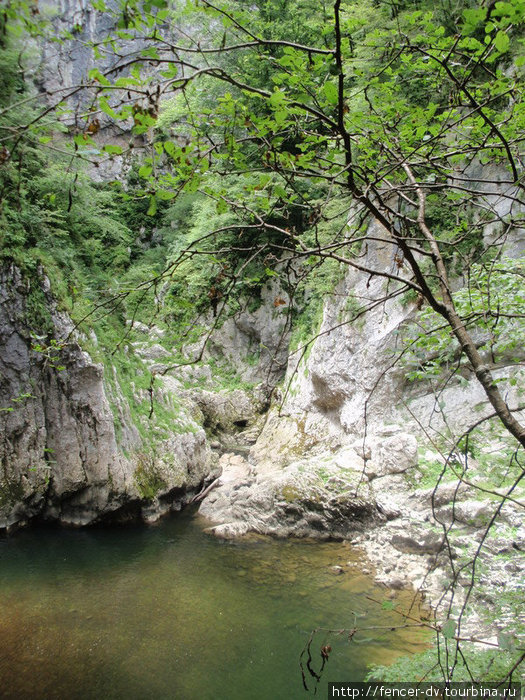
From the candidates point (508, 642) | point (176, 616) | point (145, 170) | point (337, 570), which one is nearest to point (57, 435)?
point (176, 616)

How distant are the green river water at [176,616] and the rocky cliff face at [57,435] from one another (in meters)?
0.63

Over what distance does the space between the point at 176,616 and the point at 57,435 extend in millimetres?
4381

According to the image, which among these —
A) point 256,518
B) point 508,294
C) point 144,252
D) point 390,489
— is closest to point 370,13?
point 508,294

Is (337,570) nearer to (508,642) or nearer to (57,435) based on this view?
(508,642)

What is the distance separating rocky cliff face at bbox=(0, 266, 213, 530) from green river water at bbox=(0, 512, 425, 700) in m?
0.63

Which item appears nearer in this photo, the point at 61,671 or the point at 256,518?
the point at 61,671

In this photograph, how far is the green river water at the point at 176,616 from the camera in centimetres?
433

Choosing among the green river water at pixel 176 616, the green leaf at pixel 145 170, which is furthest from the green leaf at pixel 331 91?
the green river water at pixel 176 616

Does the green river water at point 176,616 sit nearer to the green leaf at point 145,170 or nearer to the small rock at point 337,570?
the small rock at point 337,570

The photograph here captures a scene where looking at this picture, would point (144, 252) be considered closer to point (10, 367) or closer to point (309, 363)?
point (309, 363)

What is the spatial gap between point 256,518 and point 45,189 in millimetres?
8213

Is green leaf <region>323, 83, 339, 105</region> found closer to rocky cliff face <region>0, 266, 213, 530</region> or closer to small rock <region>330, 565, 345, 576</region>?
small rock <region>330, 565, 345, 576</region>

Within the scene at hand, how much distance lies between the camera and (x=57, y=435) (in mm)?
8164

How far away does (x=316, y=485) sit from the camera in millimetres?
8492
